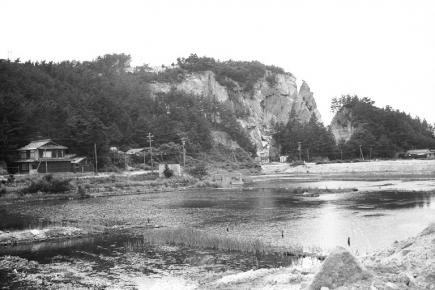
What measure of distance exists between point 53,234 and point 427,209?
30359mm

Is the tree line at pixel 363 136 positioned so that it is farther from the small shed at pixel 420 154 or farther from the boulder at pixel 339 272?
the boulder at pixel 339 272

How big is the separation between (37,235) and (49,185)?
32883 mm

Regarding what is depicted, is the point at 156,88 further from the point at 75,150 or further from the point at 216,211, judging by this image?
the point at 216,211

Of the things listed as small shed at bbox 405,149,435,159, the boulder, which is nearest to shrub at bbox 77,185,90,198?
the boulder

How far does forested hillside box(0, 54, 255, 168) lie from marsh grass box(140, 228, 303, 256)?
185 feet

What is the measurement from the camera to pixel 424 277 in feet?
39.8

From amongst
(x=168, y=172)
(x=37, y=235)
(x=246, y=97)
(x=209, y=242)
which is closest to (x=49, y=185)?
(x=168, y=172)

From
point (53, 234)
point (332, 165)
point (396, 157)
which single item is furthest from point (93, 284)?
point (396, 157)

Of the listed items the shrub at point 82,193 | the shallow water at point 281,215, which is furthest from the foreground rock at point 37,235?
the shrub at point 82,193

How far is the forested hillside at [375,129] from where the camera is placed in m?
136

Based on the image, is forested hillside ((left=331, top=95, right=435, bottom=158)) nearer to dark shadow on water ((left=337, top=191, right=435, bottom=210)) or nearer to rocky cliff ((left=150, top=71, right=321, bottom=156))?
rocky cliff ((left=150, top=71, right=321, bottom=156))

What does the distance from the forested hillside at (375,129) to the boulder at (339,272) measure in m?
129

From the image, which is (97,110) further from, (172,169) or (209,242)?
(209,242)

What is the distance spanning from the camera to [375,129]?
14725 cm
